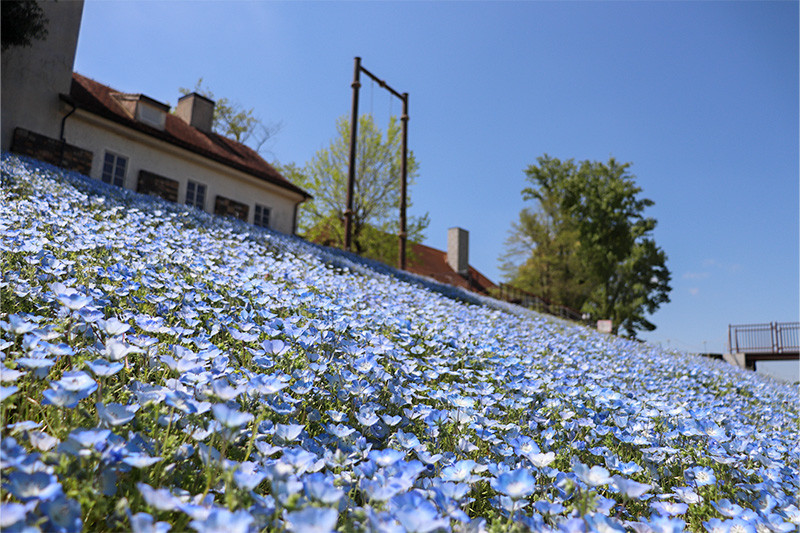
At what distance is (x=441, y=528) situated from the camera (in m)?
1.18

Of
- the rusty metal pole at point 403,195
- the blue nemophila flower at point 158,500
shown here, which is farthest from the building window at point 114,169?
the blue nemophila flower at point 158,500

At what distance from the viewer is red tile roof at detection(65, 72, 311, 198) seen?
47.2ft

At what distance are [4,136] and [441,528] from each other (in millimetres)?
15624

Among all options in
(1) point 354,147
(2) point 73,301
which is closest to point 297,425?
(2) point 73,301

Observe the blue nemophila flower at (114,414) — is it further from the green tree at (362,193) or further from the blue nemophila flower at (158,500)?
the green tree at (362,193)

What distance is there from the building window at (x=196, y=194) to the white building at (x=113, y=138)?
0.11ft

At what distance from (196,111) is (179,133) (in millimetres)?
3139

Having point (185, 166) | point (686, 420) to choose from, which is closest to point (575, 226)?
point (185, 166)

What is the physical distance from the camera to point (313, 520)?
1.01 m

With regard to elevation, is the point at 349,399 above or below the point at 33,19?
below

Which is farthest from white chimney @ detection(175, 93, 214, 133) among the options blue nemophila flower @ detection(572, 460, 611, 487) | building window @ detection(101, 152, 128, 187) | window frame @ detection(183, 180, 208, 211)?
blue nemophila flower @ detection(572, 460, 611, 487)

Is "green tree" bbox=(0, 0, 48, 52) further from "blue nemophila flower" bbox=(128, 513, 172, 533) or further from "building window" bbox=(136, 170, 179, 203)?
"blue nemophila flower" bbox=(128, 513, 172, 533)

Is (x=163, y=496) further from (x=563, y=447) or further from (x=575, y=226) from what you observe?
(x=575, y=226)

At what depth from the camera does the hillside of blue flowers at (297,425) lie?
1231 mm
